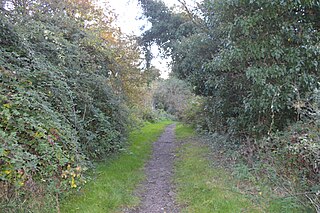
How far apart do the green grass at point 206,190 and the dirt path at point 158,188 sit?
0.25 m

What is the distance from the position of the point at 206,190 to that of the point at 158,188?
1.39 metres

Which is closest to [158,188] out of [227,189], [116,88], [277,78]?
[227,189]

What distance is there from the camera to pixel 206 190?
6.23m

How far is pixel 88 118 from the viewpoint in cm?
794

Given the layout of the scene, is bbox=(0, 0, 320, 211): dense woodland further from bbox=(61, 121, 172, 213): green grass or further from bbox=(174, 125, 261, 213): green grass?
bbox=(174, 125, 261, 213): green grass

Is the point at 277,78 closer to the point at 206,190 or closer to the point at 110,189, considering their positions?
the point at 206,190

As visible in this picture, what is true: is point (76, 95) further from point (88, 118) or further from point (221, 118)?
point (221, 118)

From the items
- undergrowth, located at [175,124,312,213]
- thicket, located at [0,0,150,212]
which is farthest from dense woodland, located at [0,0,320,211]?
undergrowth, located at [175,124,312,213]

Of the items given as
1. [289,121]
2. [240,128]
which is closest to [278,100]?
[289,121]

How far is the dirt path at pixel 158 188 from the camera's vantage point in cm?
574

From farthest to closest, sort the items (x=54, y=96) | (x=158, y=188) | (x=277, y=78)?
(x=158, y=188) → (x=277, y=78) → (x=54, y=96)

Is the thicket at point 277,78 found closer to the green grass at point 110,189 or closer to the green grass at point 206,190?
the green grass at point 206,190

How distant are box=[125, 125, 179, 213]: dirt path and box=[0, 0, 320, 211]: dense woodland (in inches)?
56.3

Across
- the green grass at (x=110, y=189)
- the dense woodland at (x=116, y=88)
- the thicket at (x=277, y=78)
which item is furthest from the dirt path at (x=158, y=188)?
the thicket at (x=277, y=78)
